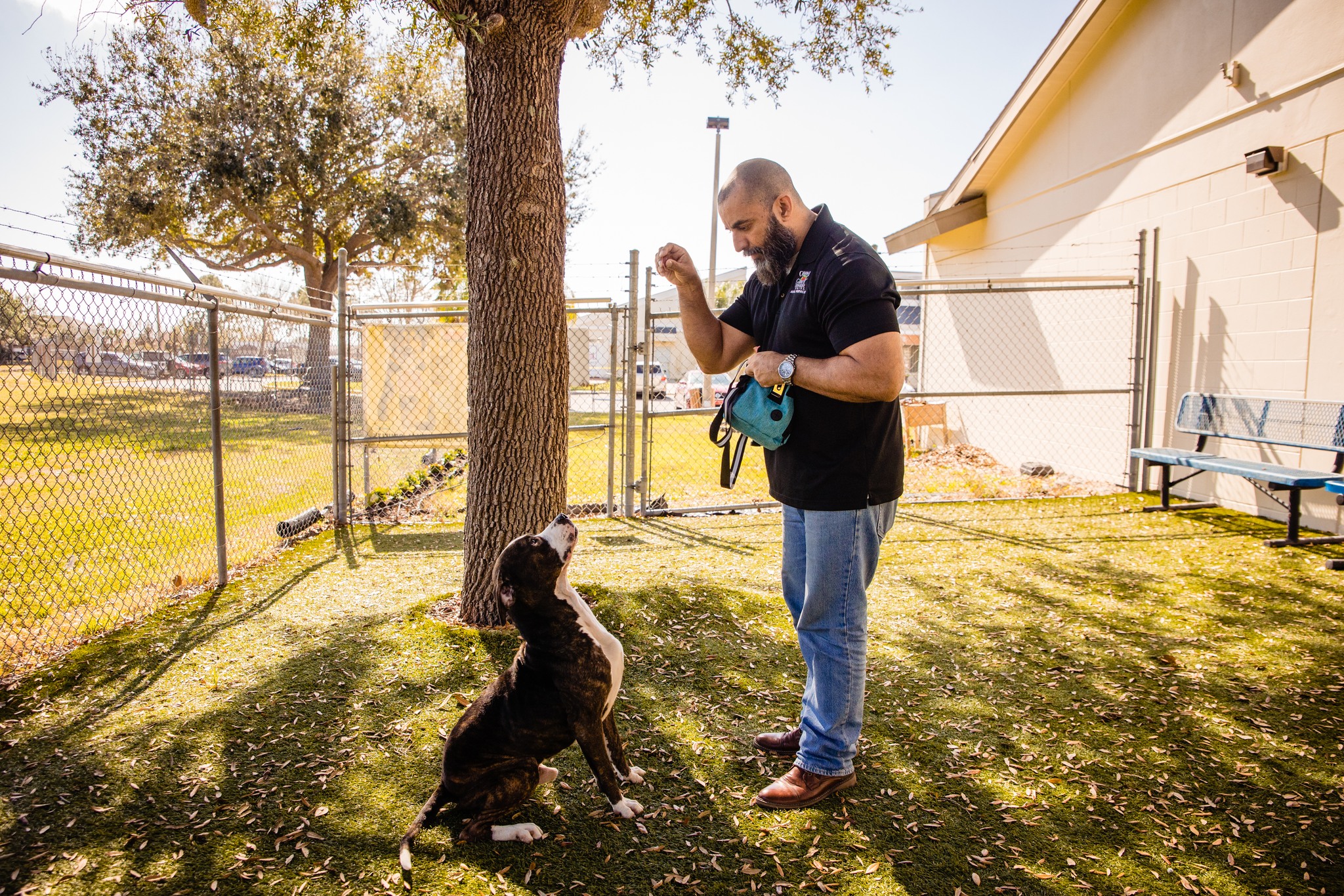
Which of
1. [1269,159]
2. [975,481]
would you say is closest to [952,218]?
[975,481]

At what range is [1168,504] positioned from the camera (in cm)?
743

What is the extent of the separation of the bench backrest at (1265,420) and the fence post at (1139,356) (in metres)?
0.43

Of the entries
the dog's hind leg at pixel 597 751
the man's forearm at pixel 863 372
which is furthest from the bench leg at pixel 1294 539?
the dog's hind leg at pixel 597 751

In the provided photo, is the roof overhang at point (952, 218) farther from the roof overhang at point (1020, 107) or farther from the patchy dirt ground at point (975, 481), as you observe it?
the patchy dirt ground at point (975, 481)

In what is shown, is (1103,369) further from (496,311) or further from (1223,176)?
(496,311)

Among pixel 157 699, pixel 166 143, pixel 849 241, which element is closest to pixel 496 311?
pixel 849 241

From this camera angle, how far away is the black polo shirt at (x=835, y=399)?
237 centimetres

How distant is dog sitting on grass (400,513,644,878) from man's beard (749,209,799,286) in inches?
46.8

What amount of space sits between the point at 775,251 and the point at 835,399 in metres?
0.60

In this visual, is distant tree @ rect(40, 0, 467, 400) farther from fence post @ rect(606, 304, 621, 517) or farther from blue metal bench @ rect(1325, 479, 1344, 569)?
blue metal bench @ rect(1325, 479, 1344, 569)

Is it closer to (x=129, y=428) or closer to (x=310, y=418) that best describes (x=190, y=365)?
(x=129, y=428)

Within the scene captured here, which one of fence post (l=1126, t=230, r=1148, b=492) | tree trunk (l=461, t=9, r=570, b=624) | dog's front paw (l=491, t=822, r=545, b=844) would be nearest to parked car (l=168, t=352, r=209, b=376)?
tree trunk (l=461, t=9, r=570, b=624)

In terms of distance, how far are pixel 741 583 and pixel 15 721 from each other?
3.94m

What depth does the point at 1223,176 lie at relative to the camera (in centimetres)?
736
